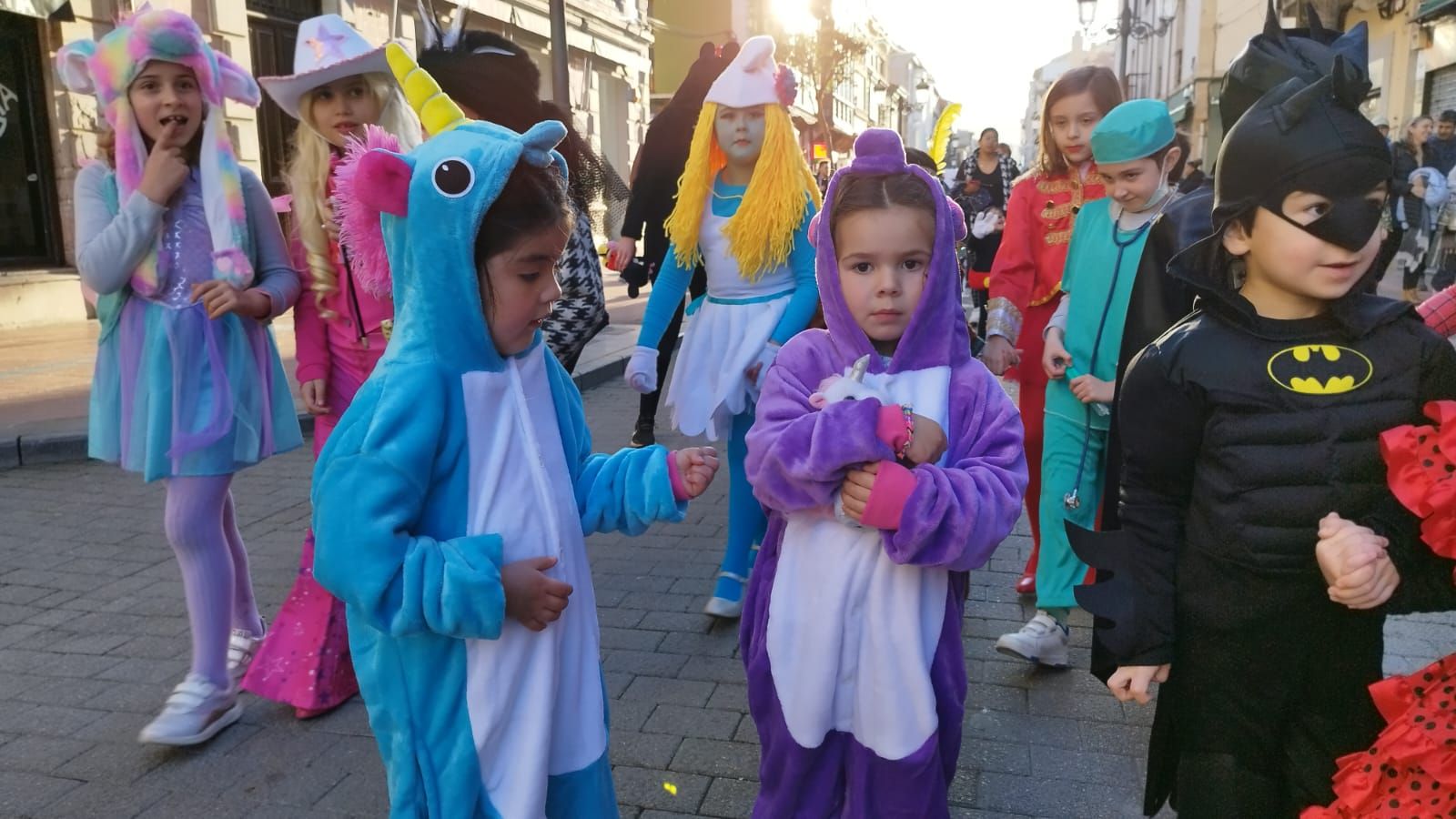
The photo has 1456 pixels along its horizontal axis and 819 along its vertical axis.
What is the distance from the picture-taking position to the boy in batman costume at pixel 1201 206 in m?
2.06

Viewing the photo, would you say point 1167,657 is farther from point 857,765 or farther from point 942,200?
point 942,200

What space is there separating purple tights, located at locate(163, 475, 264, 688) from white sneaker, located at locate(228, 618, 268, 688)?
227 millimetres

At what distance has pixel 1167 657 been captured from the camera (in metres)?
2.02

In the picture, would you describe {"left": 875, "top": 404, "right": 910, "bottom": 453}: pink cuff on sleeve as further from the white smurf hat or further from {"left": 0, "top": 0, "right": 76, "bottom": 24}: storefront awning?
{"left": 0, "top": 0, "right": 76, "bottom": 24}: storefront awning

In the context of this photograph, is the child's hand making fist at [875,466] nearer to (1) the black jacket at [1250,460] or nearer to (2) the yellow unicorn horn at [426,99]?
(1) the black jacket at [1250,460]

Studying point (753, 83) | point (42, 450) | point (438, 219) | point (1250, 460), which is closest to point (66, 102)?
point (42, 450)

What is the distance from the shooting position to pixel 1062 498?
3.53 meters

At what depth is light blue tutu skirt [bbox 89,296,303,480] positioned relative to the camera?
10.2 feet

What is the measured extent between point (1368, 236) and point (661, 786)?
2.09 m

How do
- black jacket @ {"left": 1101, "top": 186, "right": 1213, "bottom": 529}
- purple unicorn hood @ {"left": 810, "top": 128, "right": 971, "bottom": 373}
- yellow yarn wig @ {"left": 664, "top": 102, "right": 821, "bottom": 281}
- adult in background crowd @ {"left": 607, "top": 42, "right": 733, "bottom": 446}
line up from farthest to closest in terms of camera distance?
adult in background crowd @ {"left": 607, "top": 42, "right": 733, "bottom": 446} → yellow yarn wig @ {"left": 664, "top": 102, "right": 821, "bottom": 281} → black jacket @ {"left": 1101, "top": 186, "right": 1213, "bottom": 529} → purple unicorn hood @ {"left": 810, "top": 128, "right": 971, "bottom": 373}

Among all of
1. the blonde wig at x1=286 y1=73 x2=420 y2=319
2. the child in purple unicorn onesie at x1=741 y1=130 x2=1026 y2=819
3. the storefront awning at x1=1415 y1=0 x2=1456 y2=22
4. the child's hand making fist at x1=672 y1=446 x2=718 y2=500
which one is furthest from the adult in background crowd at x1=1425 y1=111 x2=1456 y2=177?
the child's hand making fist at x1=672 y1=446 x2=718 y2=500

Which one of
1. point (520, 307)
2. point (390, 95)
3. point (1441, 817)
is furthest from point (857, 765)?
point (390, 95)

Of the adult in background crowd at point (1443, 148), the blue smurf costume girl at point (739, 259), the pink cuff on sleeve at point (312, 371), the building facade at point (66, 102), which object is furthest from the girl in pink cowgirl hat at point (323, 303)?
the adult in background crowd at point (1443, 148)

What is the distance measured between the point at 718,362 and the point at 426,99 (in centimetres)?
211
